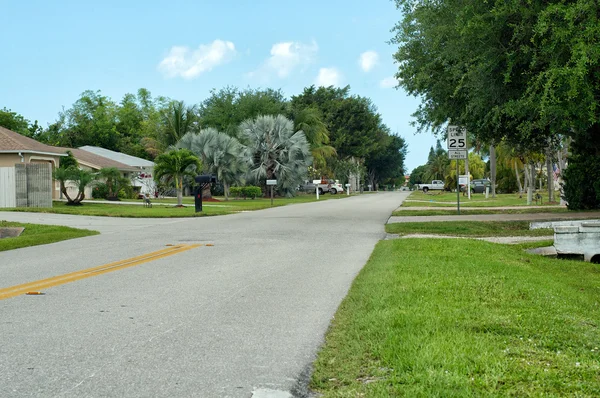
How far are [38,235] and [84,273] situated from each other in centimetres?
867

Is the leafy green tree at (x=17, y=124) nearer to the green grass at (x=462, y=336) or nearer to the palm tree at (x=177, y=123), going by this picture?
the palm tree at (x=177, y=123)

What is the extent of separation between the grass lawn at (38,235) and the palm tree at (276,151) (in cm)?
3771

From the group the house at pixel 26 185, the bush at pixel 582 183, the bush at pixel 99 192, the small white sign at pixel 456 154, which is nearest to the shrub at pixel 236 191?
the bush at pixel 99 192

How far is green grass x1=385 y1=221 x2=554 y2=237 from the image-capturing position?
Result: 18216 mm

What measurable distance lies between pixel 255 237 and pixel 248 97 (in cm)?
5812

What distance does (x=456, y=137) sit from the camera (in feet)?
74.6

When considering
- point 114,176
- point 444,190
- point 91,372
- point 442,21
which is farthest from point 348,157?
point 91,372

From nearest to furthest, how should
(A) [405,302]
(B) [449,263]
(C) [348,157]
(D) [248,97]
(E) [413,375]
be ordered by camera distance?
(E) [413,375] < (A) [405,302] < (B) [449,263] < (D) [248,97] < (C) [348,157]

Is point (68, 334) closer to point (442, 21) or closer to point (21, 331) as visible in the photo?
point (21, 331)

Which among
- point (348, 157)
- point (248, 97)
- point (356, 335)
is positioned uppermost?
point (248, 97)

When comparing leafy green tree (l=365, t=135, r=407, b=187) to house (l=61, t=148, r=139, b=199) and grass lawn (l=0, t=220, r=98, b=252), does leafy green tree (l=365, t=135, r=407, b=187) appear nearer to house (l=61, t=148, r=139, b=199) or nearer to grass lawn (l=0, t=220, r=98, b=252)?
house (l=61, t=148, r=139, b=199)

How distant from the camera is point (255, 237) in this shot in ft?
55.4

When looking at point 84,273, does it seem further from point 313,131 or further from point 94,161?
point 313,131

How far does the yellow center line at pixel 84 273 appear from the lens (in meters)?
8.65
